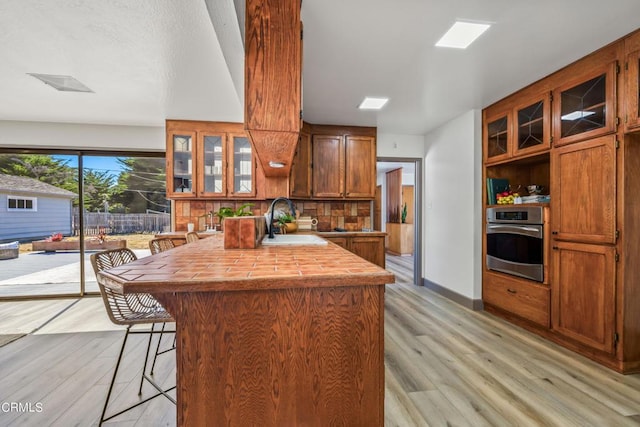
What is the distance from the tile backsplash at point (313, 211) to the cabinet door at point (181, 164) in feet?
0.96

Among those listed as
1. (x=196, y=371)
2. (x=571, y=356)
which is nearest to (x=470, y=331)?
(x=571, y=356)

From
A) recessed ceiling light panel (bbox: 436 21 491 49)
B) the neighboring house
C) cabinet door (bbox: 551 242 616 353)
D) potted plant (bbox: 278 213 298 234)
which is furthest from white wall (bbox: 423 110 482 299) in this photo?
the neighboring house

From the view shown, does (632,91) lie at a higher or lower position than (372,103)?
lower

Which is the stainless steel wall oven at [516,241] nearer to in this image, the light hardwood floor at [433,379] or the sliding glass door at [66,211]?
the light hardwood floor at [433,379]

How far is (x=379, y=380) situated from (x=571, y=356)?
2.21m

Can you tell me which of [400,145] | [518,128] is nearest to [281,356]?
[518,128]

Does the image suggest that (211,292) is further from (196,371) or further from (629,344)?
(629,344)

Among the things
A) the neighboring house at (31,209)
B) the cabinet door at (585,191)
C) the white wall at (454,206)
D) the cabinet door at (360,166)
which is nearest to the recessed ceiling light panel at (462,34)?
the cabinet door at (585,191)

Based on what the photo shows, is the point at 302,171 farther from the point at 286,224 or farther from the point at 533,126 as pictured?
the point at 533,126

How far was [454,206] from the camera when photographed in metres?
3.64

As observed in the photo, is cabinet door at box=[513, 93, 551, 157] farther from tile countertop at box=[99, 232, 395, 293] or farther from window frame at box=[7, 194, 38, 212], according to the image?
window frame at box=[7, 194, 38, 212]

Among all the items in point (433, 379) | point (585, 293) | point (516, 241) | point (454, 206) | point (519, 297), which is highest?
point (454, 206)

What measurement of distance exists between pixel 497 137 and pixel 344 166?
193cm

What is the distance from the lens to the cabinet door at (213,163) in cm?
380
